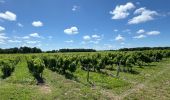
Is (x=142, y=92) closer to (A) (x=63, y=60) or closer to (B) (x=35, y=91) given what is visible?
(B) (x=35, y=91)

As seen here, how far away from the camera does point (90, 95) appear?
17.0m

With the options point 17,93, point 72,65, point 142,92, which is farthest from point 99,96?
point 72,65

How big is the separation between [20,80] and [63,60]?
9.40 metres

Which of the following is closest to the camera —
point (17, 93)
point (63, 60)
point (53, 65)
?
point (17, 93)

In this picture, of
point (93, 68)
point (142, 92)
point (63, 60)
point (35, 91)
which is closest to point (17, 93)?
point (35, 91)

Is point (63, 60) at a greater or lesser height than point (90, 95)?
greater

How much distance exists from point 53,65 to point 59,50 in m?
110

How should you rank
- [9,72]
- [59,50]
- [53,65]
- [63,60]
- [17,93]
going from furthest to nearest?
[59,50] → [53,65] → [63,60] → [9,72] → [17,93]

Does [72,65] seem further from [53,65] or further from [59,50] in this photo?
[59,50]

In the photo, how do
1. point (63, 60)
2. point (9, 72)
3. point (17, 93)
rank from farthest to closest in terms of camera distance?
point (63, 60)
point (9, 72)
point (17, 93)

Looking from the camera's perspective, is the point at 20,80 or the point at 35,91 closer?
the point at 35,91

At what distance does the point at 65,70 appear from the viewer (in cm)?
3297

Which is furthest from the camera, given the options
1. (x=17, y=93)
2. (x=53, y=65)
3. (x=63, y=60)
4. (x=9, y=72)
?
(x=53, y=65)

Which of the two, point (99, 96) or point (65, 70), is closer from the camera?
point (99, 96)
